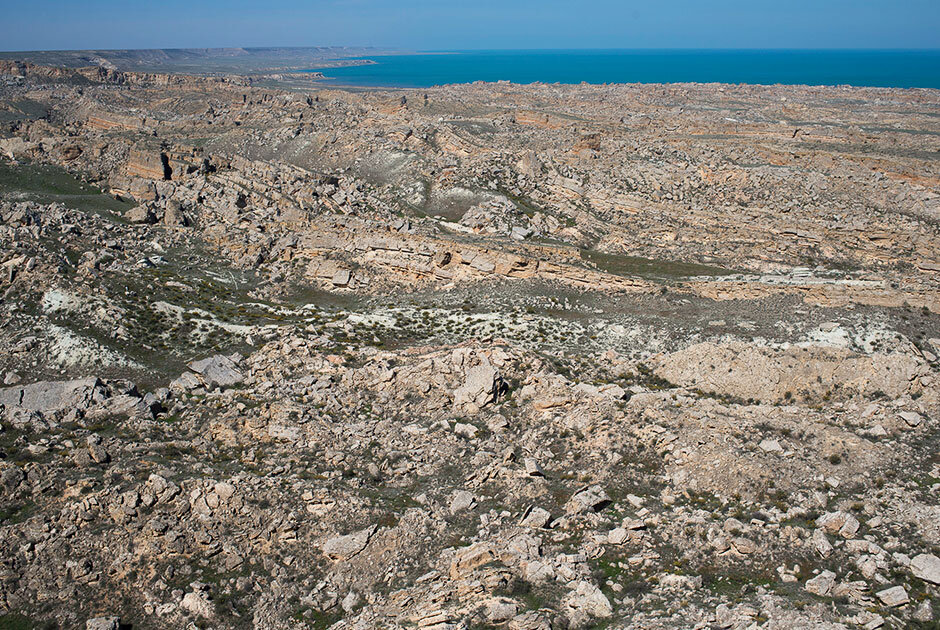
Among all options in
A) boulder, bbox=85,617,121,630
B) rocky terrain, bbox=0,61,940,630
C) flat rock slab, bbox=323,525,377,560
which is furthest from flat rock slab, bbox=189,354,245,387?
boulder, bbox=85,617,121,630

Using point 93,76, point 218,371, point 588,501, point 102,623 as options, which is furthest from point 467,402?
point 93,76

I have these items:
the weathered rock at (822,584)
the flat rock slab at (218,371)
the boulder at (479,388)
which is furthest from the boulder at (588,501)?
the flat rock slab at (218,371)

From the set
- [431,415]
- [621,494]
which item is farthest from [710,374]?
[431,415]

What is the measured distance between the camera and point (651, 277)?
Answer: 38.6 metres

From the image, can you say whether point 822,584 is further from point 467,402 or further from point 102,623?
point 102,623

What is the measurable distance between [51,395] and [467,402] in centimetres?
1588

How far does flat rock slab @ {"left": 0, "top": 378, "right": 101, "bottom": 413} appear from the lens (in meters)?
23.0

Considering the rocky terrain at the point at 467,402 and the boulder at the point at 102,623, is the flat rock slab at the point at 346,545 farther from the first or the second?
the boulder at the point at 102,623

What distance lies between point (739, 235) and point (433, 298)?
24370 mm

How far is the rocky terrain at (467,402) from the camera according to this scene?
16172 millimetres

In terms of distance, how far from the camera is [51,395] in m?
23.4

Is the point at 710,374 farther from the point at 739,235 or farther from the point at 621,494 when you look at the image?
the point at 739,235

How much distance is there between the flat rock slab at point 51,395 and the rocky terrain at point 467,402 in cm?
13

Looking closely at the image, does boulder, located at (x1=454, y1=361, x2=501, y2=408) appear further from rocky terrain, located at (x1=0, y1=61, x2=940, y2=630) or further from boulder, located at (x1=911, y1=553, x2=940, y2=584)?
boulder, located at (x1=911, y1=553, x2=940, y2=584)
